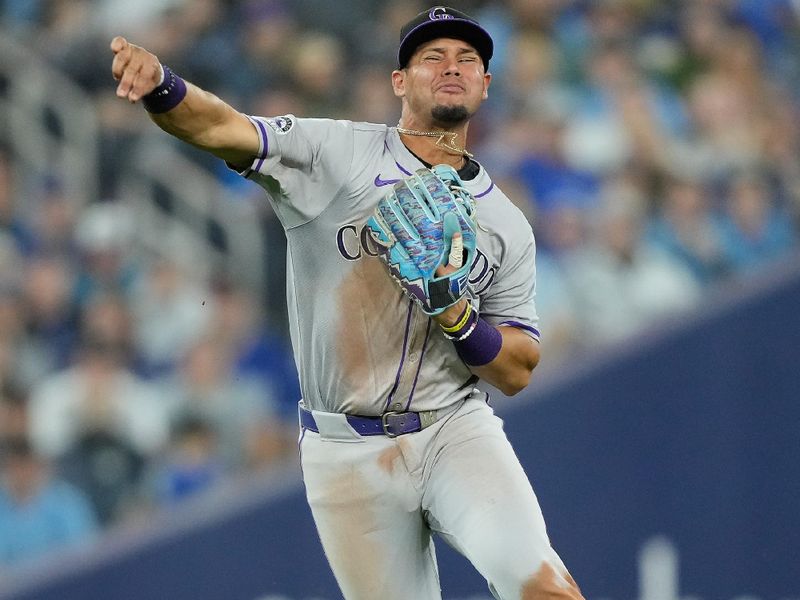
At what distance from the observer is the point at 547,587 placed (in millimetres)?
4211

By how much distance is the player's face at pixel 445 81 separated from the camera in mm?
4590

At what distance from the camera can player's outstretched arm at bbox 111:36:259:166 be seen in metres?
3.98

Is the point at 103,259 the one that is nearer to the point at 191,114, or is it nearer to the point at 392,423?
the point at 392,423

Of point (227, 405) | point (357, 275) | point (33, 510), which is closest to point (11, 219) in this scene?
point (227, 405)

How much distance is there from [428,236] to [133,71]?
968 mm

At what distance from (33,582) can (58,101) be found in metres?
3.17

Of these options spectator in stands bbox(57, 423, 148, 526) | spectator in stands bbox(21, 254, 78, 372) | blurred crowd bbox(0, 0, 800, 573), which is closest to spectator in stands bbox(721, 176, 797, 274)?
blurred crowd bbox(0, 0, 800, 573)

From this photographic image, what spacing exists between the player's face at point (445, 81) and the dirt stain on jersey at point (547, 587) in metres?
1.41

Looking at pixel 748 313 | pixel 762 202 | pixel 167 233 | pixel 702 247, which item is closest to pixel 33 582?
pixel 167 233

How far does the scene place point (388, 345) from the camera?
15.0ft

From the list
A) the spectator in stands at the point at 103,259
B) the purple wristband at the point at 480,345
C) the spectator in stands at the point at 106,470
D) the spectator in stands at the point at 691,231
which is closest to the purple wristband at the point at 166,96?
the purple wristband at the point at 480,345

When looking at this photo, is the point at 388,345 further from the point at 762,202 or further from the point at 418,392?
the point at 762,202

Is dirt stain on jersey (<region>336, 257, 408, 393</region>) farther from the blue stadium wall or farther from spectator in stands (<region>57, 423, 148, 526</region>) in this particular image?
spectator in stands (<region>57, 423, 148, 526</region>)

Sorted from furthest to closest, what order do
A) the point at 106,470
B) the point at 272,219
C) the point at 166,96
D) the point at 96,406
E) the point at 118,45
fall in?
the point at 272,219 → the point at 96,406 → the point at 106,470 → the point at 166,96 → the point at 118,45
